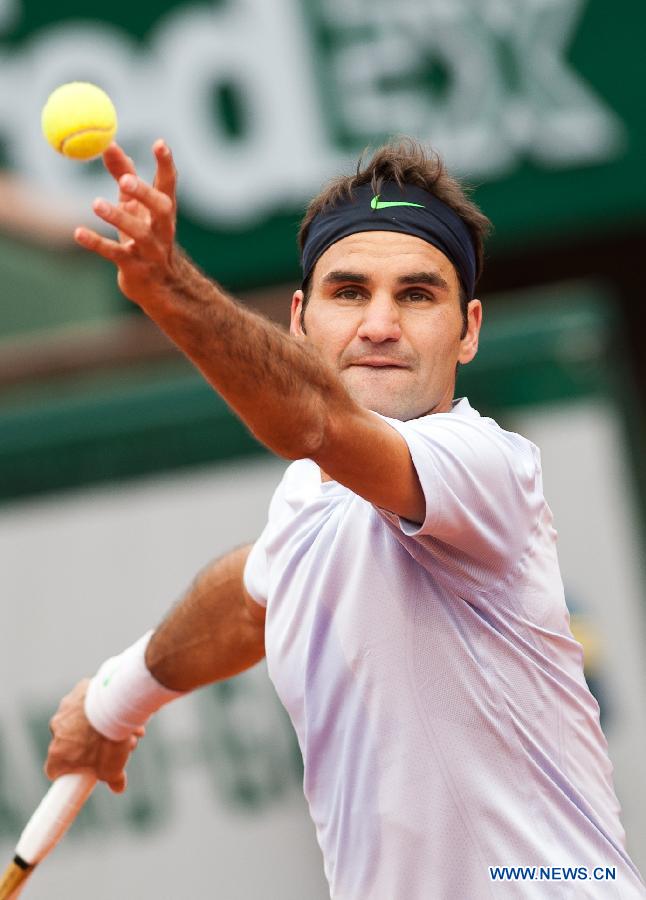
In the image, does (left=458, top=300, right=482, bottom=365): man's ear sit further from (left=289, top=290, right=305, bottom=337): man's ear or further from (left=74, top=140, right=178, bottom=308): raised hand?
(left=74, top=140, right=178, bottom=308): raised hand

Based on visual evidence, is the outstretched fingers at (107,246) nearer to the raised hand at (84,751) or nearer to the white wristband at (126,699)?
the white wristband at (126,699)

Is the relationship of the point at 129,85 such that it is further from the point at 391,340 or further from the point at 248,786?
the point at 391,340

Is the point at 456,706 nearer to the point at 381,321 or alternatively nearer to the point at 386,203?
the point at 381,321

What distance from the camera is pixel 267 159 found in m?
11.1

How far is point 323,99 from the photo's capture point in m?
11.1

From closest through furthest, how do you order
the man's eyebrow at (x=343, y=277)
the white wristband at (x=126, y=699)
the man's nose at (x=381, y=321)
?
the man's nose at (x=381, y=321), the man's eyebrow at (x=343, y=277), the white wristband at (x=126, y=699)

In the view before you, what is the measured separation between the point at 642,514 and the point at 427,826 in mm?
6123

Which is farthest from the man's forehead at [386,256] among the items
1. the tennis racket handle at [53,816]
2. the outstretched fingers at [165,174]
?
the tennis racket handle at [53,816]

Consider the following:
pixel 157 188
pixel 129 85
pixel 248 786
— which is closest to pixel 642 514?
pixel 248 786

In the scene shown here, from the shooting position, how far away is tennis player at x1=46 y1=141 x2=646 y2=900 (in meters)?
3.18

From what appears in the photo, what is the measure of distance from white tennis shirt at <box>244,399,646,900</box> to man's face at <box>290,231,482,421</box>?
Answer: 167 mm

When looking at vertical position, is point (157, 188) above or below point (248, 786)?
above

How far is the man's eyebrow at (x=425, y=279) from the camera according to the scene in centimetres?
359
